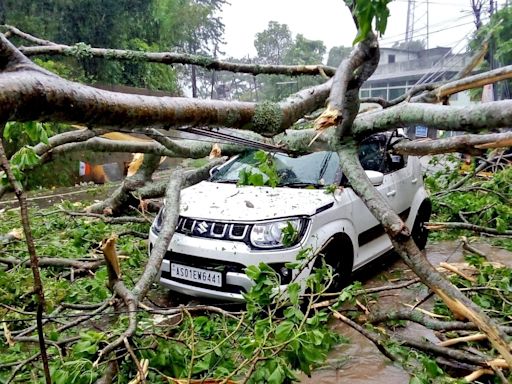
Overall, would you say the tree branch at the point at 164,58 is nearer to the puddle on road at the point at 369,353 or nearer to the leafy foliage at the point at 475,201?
the puddle on road at the point at 369,353

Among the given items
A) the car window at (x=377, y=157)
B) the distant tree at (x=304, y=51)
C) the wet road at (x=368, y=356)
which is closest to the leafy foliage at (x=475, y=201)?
the car window at (x=377, y=157)

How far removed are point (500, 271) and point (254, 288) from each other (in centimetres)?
225

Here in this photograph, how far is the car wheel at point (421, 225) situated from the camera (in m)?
5.59

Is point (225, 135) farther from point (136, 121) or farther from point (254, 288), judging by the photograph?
point (254, 288)

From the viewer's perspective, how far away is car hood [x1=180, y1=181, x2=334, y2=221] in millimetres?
3832

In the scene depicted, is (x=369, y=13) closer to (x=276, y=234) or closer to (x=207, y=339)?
(x=207, y=339)

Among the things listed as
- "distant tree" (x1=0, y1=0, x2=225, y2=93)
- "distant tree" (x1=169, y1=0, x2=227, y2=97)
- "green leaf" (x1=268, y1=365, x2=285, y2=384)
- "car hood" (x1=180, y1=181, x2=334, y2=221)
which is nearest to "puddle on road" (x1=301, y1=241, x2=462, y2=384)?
"green leaf" (x1=268, y1=365, x2=285, y2=384)

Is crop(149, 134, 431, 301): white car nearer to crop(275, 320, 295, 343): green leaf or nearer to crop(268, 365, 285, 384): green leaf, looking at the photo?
crop(275, 320, 295, 343): green leaf

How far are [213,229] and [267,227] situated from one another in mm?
468

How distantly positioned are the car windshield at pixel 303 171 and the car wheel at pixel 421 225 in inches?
65.7

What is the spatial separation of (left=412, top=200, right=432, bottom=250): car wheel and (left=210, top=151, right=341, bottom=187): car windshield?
1668 millimetres

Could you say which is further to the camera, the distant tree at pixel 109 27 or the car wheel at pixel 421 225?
the distant tree at pixel 109 27

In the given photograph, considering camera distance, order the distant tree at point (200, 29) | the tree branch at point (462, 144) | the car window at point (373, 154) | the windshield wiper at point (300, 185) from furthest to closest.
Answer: the distant tree at point (200, 29) → the car window at point (373, 154) → the windshield wiper at point (300, 185) → the tree branch at point (462, 144)

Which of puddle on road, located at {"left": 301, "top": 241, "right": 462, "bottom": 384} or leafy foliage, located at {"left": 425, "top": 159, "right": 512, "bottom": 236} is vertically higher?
leafy foliage, located at {"left": 425, "top": 159, "right": 512, "bottom": 236}
